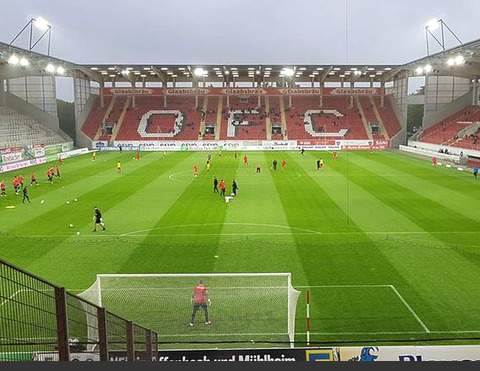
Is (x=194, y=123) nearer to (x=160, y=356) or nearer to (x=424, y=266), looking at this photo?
(x=424, y=266)

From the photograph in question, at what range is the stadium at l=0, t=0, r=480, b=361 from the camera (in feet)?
32.2

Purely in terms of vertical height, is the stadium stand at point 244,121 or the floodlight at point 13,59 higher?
the floodlight at point 13,59

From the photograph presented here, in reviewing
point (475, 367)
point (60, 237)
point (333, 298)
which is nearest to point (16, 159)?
point (60, 237)

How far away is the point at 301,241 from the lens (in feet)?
66.0

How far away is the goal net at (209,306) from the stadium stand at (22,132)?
150 ft

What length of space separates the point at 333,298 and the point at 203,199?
1713 cm

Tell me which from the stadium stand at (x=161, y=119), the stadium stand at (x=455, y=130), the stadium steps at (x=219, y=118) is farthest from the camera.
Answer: the stadium steps at (x=219, y=118)

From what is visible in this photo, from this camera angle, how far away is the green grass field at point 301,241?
42.0 ft

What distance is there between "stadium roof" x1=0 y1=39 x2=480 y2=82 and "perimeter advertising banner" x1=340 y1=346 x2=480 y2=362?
46544 millimetres

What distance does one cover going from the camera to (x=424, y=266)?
1662cm

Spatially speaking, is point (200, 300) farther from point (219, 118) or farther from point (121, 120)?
point (121, 120)

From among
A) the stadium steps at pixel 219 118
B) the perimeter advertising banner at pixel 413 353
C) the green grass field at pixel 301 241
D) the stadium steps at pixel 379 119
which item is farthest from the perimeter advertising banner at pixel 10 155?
the stadium steps at pixel 379 119

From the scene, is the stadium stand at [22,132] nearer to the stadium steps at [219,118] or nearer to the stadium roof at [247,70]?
the stadium roof at [247,70]

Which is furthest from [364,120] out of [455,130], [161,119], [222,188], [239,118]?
[222,188]
